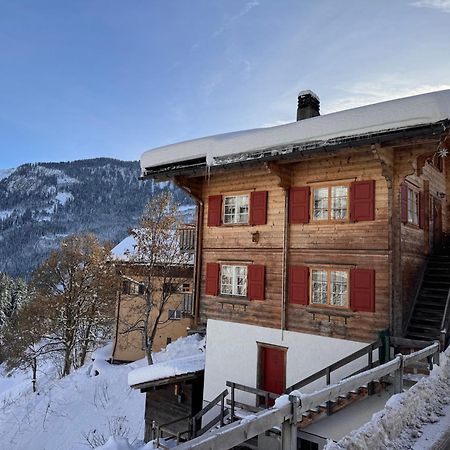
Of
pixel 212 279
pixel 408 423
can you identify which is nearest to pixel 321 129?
pixel 212 279

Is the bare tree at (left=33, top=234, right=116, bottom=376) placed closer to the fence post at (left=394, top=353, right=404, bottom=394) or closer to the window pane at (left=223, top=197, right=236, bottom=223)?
the window pane at (left=223, top=197, right=236, bottom=223)

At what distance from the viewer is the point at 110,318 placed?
33.8 meters

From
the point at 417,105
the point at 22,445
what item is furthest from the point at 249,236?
the point at 22,445

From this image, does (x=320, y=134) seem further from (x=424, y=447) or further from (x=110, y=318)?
(x=110, y=318)

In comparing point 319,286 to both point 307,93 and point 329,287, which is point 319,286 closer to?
point 329,287

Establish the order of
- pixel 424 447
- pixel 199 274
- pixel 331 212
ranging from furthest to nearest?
pixel 199 274
pixel 331 212
pixel 424 447

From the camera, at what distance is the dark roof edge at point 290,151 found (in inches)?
385

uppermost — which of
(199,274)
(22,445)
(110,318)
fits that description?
(199,274)

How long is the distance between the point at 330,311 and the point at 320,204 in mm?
3332

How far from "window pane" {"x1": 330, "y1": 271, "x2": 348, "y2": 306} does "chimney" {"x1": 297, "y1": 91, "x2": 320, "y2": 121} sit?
21.5ft

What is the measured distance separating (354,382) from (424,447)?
1138 millimetres

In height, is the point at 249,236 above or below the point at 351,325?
above

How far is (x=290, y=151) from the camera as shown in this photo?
11.9 m

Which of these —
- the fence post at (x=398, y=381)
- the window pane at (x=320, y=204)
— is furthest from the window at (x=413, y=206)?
the fence post at (x=398, y=381)
